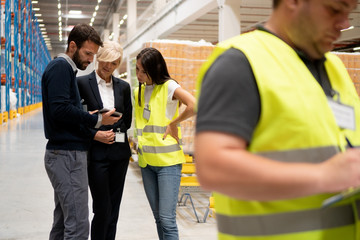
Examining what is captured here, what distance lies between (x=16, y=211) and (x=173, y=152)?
3106mm

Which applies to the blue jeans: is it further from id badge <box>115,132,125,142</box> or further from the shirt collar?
the shirt collar

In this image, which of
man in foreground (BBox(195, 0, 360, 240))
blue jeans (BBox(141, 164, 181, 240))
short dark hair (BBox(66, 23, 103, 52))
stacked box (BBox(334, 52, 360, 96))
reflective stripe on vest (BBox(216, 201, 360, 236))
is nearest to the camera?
man in foreground (BBox(195, 0, 360, 240))

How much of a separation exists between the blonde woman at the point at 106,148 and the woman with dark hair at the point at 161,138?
0.18 m

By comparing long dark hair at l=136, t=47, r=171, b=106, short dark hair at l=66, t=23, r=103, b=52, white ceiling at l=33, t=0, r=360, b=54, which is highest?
white ceiling at l=33, t=0, r=360, b=54

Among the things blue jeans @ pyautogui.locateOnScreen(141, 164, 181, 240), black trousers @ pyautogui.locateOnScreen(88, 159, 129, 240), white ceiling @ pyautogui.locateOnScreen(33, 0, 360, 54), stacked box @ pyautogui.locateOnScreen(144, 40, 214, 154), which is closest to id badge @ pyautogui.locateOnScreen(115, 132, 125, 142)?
black trousers @ pyautogui.locateOnScreen(88, 159, 129, 240)

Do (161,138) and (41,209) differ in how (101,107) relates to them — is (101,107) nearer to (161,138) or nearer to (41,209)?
(161,138)

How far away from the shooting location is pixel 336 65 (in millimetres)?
1407

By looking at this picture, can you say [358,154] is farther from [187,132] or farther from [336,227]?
[187,132]

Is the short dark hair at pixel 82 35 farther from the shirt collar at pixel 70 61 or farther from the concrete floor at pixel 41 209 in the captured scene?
the concrete floor at pixel 41 209

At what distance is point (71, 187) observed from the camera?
9.88ft

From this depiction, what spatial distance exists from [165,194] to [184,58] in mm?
4268

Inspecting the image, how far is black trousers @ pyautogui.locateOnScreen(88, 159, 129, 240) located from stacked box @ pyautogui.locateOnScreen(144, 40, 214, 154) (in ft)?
12.1

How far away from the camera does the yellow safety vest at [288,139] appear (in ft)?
3.69

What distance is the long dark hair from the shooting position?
3.61 metres
